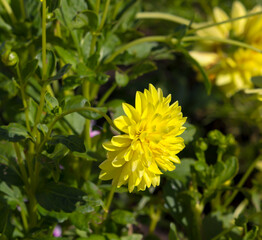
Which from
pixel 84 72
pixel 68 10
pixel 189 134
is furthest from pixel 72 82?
pixel 189 134

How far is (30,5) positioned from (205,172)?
45cm

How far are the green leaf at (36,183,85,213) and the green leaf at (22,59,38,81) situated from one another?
171 millimetres

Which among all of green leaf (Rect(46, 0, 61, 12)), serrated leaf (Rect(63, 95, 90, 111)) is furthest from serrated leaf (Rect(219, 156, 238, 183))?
green leaf (Rect(46, 0, 61, 12))

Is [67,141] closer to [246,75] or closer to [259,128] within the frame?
[246,75]

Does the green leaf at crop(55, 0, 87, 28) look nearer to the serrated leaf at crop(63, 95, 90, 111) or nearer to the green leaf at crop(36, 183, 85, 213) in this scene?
the serrated leaf at crop(63, 95, 90, 111)

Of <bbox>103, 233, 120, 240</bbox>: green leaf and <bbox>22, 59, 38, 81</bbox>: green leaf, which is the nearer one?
<bbox>22, 59, 38, 81</bbox>: green leaf

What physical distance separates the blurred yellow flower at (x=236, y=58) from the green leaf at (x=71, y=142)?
0.51 metres

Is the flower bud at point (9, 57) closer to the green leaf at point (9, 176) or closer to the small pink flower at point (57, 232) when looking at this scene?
the green leaf at point (9, 176)

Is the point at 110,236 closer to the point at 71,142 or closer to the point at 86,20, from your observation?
the point at 71,142

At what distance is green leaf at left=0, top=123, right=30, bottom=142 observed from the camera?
19.0 inches

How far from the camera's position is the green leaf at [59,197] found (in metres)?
0.55

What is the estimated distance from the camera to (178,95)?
4.37 ft

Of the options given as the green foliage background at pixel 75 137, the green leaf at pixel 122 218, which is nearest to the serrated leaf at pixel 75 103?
the green foliage background at pixel 75 137

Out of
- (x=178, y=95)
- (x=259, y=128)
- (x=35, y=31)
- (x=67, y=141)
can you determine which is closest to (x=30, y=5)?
(x=35, y=31)
